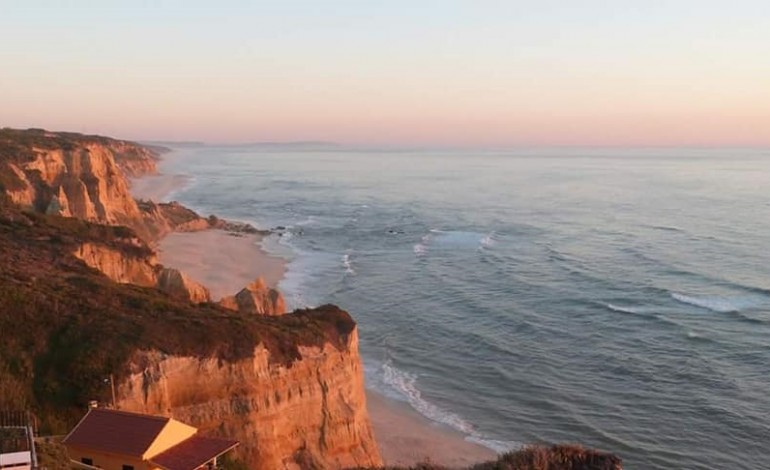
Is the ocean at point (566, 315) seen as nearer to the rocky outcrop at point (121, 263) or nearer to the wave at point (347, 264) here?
the wave at point (347, 264)

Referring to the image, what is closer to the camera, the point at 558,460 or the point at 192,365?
the point at 558,460

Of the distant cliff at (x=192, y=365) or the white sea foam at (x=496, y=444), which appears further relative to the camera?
the white sea foam at (x=496, y=444)

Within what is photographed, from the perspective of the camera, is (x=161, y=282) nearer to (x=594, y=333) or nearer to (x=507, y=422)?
(x=507, y=422)

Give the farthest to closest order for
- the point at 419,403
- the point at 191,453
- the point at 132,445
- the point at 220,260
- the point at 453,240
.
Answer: the point at 453,240 → the point at 220,260 → the point at 419,403 → the point at 191,453 → the point at 132,445

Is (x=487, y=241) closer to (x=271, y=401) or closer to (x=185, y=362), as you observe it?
(x=271, y=401)

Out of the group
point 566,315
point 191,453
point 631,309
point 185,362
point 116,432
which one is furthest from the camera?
point 631,309

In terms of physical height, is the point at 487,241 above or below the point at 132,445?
below

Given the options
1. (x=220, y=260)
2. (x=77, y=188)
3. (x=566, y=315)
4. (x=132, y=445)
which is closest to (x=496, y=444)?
(x=132, y=445)

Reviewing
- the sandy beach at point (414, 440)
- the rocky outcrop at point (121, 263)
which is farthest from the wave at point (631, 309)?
the rocky outcrop at point (121, 263)
